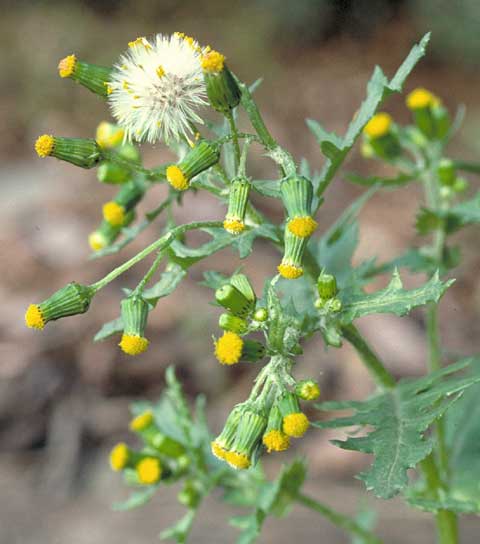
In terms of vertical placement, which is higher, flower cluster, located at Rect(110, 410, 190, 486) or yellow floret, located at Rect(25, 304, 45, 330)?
yellow floret, located at Rect(25, 304, 45, 330)

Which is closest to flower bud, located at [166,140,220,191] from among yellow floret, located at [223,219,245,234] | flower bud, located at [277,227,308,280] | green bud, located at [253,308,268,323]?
yellow floret, located at [223,219,245,234]

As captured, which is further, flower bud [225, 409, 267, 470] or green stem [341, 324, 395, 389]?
green stem [341, 324, 395, 389]

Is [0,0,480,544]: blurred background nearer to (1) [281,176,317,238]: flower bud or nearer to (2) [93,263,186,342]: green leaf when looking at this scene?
(2) [93,263,186,342]: green leaf

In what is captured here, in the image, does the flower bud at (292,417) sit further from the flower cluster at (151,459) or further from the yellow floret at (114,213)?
the flower cluster at (151,459)

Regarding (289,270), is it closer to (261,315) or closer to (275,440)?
(261,315)

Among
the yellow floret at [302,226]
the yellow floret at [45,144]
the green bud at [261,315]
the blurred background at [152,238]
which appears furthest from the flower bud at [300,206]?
the blurred background at [152,238]

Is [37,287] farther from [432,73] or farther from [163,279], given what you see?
[432,73]
